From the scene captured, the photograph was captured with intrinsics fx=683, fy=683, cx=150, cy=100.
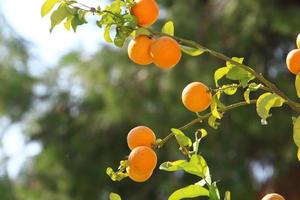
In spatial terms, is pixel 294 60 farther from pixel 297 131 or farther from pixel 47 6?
pixel 47 6

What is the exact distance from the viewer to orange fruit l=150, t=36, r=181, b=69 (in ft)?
2.06

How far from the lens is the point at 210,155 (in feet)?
9.68

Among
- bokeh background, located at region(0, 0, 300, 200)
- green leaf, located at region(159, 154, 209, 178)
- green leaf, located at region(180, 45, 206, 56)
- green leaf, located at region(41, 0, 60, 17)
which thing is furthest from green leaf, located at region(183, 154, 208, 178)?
bokeh background, located at region(0, 0, 300, 200)

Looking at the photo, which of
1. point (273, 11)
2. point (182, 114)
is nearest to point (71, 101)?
point (182, 114)

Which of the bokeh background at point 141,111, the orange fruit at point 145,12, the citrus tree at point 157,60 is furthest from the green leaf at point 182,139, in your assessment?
the bokeh background at point 141,111

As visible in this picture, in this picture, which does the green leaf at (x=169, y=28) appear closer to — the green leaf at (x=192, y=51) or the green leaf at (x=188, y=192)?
the green leaf at (x=192, y=51)

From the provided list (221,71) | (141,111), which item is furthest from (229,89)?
(141,111)

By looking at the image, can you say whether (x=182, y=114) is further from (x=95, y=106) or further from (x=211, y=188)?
(x=211, y=188)

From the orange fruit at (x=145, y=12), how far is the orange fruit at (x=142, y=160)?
122mm

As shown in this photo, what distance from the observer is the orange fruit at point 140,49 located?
2.10 ft

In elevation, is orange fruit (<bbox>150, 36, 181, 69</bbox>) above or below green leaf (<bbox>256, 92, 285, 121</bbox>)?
above

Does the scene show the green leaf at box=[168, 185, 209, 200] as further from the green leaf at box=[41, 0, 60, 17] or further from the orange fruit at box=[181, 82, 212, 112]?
the green leaf at box=[41, 0, 60, 17]

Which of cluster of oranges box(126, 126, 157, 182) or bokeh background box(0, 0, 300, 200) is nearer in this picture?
cluster of oranges box(126, 126, 157, 182)

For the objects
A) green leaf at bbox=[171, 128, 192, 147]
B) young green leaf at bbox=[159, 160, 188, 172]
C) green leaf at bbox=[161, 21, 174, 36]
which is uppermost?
green leaf at bbox=[161, 21, 174, 36]
